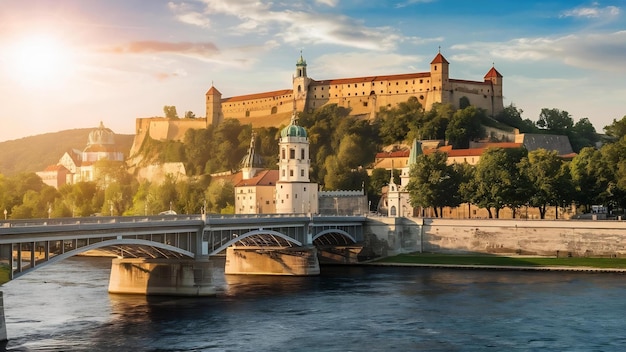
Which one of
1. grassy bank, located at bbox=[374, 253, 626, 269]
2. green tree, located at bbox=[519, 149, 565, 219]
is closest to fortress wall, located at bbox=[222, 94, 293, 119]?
green tree, located at bbox=[519, 149, 565, 219]

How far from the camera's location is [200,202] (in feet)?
488

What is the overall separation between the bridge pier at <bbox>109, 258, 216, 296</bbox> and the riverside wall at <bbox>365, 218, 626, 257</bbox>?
3764cm

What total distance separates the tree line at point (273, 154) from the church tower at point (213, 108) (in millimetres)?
6735

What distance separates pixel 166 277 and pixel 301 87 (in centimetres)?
11558

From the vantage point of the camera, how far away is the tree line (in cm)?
14950

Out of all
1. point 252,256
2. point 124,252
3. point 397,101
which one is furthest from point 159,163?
point 124,252

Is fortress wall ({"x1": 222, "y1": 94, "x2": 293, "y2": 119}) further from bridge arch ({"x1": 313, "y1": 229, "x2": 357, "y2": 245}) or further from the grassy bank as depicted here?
the grassy bank

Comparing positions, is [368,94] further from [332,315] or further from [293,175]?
[332,315]

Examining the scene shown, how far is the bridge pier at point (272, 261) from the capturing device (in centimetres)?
8738

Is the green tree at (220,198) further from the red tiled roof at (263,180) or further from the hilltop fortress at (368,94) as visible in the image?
the hilltop fortress at (368,94)

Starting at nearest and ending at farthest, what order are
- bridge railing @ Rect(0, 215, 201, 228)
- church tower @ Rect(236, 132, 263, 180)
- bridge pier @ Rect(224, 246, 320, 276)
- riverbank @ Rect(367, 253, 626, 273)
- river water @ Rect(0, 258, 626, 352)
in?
river water @ Rect(0, 258, 626, 352) → bridge railing @ Rect(0, 215, 201, 228) → bridge pier @ Rect(224, 246, 320, 276) → riverbank @ Rect(367, 253, 626, 273) → church tower @ Rect(236, 132, 263, 180)

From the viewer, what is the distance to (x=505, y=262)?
9425 cm

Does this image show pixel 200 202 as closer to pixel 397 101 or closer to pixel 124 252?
pixel 397 101

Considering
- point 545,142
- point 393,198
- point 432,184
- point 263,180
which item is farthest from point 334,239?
point 545,142
